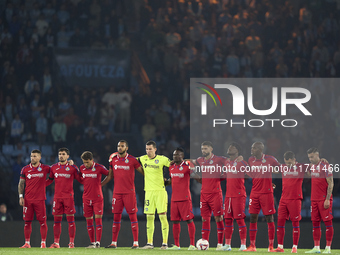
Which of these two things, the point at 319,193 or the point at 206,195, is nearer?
the point at 319,193

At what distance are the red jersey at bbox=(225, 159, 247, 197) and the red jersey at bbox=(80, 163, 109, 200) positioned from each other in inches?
104

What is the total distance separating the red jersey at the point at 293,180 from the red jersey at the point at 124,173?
9.94 feet

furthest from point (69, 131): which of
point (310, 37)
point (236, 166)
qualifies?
point (310, 37)

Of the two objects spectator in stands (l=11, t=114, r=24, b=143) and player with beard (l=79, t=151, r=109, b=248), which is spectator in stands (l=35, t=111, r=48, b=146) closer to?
spectator in stands (l=11, t=114, r=24, b=143)

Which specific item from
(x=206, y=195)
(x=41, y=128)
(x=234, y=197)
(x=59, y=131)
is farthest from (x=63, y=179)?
(x=41, y=128)

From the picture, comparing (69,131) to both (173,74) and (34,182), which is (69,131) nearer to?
(173,74)

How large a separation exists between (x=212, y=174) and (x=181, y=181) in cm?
65

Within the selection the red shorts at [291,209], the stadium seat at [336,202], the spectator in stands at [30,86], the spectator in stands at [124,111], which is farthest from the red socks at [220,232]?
the spectator in stands at [30,86]

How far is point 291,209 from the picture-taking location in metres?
12.4

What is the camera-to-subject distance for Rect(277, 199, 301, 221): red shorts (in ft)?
40.5

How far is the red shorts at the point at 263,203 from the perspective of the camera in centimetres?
1231

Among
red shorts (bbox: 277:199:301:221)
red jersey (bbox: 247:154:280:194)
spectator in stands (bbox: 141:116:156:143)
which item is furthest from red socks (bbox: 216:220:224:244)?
spectator in stands (bbox: 141:116:156:143)

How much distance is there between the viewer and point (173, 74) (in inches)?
829

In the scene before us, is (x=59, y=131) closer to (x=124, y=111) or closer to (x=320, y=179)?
(x=124, y=111)
